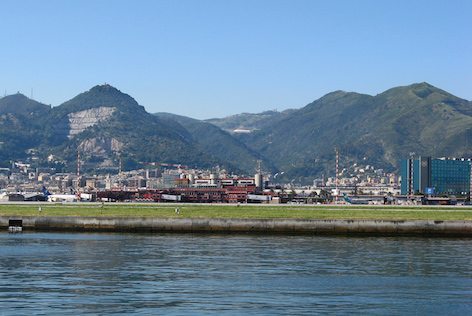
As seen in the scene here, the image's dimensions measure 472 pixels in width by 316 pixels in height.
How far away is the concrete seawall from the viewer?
79.9 m

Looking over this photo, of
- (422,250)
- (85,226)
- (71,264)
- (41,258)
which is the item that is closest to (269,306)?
(71,264)

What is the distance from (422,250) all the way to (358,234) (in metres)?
16.2

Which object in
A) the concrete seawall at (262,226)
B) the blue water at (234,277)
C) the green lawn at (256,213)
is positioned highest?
the green lawn at (256,213)

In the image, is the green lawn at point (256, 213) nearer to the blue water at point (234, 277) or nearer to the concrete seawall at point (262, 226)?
the concrete seawall at point (262, 226)

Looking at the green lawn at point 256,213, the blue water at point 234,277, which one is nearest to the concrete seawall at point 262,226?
the green lawn at point 256,213

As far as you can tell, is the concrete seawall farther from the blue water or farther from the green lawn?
the blue water

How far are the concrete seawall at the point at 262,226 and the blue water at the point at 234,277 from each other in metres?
8.78

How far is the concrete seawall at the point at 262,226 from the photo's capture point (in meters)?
79.9

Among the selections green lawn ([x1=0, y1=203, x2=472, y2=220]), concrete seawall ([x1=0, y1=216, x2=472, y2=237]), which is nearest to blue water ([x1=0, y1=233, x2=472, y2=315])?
concrete seawall ([x1=0, y1=216, x2=472, y2=237])

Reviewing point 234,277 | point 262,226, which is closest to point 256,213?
point 262,226

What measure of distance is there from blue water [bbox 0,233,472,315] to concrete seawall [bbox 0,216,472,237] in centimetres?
878

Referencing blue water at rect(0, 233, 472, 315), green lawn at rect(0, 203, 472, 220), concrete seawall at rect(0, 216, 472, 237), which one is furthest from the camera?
green lawn at rect(0, 203, 472, 220)

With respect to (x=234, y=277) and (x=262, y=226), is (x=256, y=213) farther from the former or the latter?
(x=234, y=277)

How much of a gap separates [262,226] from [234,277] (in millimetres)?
34896
